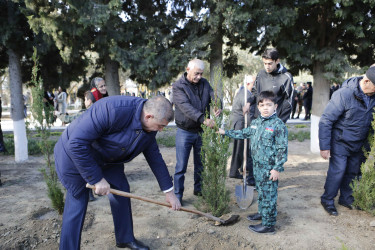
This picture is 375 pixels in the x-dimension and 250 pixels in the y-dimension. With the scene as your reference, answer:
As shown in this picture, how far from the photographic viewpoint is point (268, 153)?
3.15 metres

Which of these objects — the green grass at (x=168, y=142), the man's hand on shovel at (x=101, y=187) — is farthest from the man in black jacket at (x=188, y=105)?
the green grass at (x=168, y=142)

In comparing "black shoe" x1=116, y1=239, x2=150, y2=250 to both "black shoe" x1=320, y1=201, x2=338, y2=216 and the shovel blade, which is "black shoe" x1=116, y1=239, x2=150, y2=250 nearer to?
the shovel blade

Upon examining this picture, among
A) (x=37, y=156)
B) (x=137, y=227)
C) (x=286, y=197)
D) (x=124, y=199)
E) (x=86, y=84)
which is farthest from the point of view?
(x=86, y=84)

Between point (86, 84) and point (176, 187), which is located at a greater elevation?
point (86, 84)

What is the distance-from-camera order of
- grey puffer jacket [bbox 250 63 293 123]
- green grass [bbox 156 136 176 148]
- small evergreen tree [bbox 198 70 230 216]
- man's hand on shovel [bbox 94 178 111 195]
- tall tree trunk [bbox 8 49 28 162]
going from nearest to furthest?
man's hand on shovel [bbox 94 178 111 195], small evergreen tree [bbox 198 70 230 216], grey puffer jacket [bbox 250 63 293 123], tall tree trunk [bbox 8 49 28 162], green grass [bbox 156 136 176 148]

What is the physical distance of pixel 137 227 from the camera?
3521mm

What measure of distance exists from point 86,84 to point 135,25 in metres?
3.46

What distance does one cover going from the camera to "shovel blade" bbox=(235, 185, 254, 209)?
13.1 ft

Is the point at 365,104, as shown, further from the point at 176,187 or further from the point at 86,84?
the point at 86,84

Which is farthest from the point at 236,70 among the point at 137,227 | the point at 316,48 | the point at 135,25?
the point at 137,227

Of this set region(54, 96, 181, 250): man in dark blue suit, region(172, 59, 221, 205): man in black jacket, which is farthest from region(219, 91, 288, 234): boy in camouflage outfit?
region(54, 96, 181, 250): man in dark blue suit

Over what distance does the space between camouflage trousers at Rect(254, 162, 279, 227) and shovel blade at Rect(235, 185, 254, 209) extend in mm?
717

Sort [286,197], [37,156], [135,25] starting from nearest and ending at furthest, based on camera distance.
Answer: [286,197]
[37,156]
[135,25]

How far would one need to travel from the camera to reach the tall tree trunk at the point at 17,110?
Answer: 664 cm
